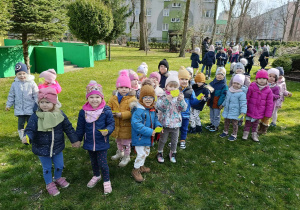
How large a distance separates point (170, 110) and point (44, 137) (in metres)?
2.20

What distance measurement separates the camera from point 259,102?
5133 millimetres

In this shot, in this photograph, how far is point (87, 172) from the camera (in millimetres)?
3924

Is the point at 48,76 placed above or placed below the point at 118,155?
above

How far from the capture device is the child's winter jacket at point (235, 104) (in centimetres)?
500

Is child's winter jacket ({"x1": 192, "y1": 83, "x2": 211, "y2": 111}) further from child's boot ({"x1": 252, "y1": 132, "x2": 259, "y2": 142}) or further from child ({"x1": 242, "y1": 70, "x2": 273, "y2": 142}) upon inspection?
child's boot ({"x1": 252, "y1": 132, "x2": 259, "y2": 142})

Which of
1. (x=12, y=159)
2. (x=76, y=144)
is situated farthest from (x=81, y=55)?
(x=76, y=144)

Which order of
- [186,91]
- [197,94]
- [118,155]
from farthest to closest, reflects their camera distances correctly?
[197,94] < [186,91] < [118,155]

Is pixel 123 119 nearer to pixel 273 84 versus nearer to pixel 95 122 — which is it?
pixel 95 122

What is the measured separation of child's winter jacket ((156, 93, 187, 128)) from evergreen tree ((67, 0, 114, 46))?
1381cm

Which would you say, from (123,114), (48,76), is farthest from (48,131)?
(48,76)

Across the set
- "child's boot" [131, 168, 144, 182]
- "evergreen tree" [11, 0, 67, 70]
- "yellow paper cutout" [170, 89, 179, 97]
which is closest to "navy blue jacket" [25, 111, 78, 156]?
"child's boot" [131, 168, 144, 182]

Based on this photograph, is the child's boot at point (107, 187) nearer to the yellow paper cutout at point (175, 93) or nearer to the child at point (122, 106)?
the child at point (122, 106)

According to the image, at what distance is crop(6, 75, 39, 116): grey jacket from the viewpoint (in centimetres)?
441

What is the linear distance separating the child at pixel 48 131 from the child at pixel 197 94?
9.65 ft
